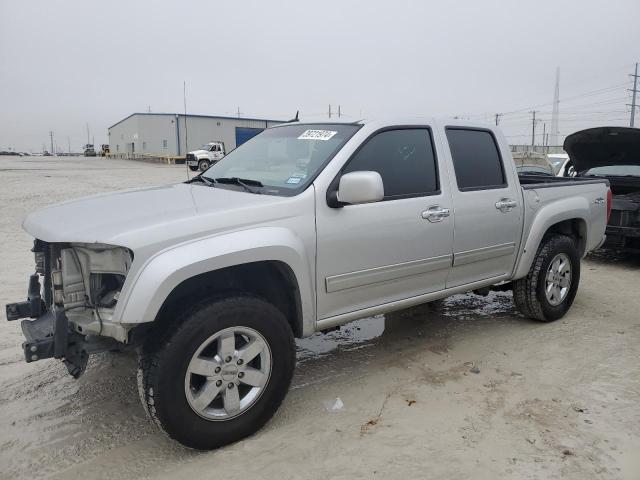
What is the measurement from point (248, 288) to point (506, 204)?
7.62ft

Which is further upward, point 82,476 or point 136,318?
point 136,318

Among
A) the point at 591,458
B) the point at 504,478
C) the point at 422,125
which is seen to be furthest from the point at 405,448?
the point at 422,125

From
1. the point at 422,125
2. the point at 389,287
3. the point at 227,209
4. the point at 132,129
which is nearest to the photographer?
the point at 227,209

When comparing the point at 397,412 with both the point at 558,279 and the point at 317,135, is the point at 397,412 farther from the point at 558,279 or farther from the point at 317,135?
the point at 558,279

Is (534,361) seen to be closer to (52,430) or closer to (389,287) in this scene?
(389,287)

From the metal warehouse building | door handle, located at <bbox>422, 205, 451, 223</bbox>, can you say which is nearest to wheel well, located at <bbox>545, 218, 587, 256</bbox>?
door handle, located at <bbox>422, 205, 451, 223</bbox>

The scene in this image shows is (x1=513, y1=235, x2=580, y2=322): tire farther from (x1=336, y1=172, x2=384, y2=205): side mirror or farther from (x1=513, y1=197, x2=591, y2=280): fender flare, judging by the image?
(x1=336, y1=172, x2=384, y2=205): side mirror

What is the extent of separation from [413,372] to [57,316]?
248 centimetres

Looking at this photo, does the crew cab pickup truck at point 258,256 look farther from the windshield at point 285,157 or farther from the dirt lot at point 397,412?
the dirt lot at point 397,412

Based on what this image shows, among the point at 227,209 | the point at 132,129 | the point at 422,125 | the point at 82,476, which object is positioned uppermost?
the point at 132,129

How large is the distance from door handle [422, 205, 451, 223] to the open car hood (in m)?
4.55

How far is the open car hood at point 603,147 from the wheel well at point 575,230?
2.55 meters

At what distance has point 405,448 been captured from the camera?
2926mm

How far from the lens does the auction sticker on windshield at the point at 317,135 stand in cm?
361
